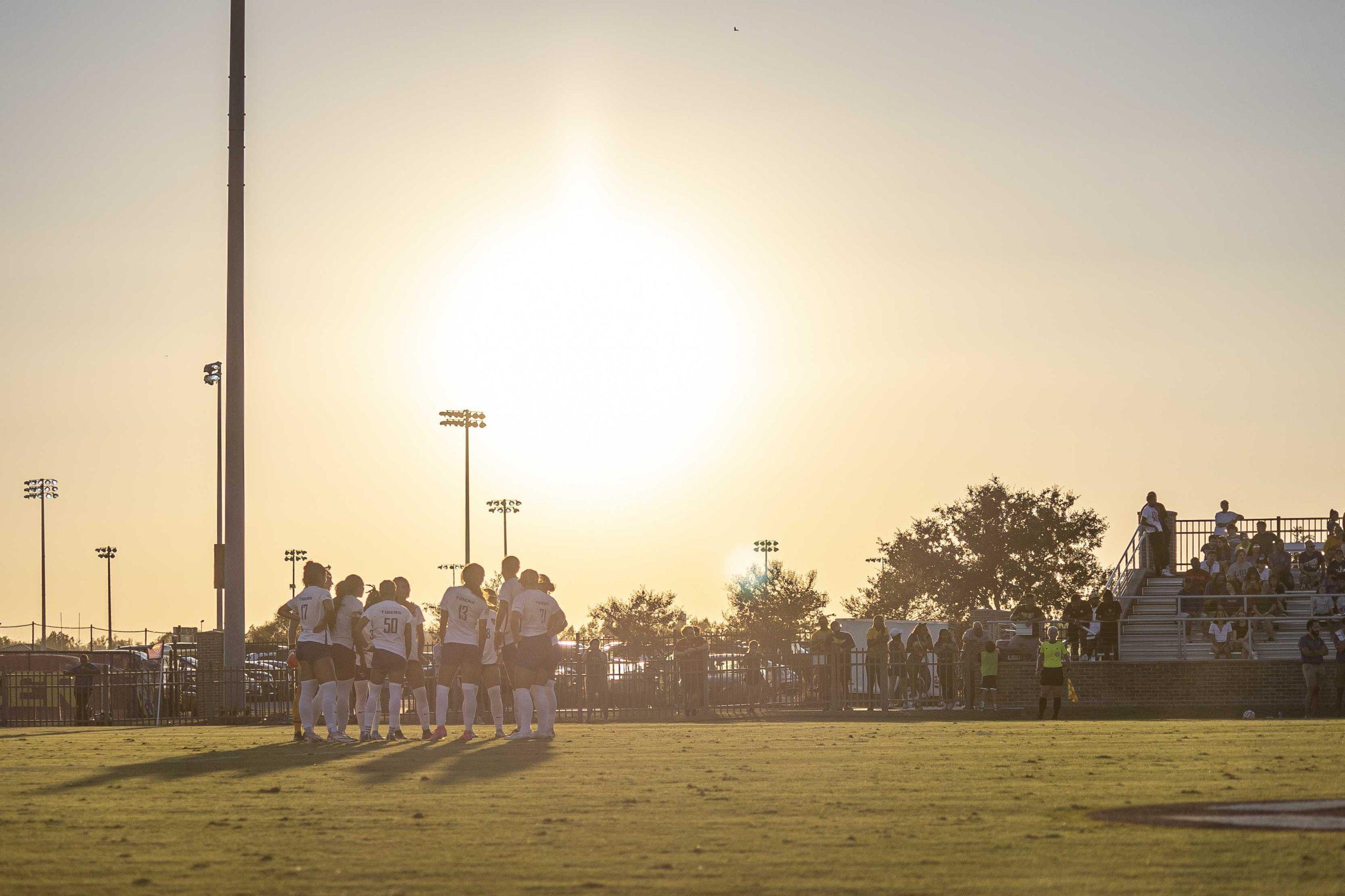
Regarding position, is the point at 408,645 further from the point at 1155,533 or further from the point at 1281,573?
the point at 1155,533

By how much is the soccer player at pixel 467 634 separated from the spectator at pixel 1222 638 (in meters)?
19.7

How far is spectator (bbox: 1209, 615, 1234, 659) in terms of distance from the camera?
34.2 metres

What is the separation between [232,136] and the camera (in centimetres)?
2836

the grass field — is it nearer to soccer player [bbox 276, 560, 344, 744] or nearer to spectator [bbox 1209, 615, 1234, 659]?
soccer player [bbox 276, 560, 344, 744]

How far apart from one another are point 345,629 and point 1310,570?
24.2 meters

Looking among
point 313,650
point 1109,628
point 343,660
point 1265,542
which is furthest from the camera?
point 1265,542

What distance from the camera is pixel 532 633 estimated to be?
1841cm

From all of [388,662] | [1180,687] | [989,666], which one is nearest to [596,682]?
[989,666]

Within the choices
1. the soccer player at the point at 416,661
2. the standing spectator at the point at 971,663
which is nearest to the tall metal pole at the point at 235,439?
the soccer player at the point at 416,661

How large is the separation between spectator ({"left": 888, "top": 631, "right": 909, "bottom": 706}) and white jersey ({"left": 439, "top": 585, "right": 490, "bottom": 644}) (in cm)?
1566

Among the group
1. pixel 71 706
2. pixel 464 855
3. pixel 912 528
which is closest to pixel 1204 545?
pixel 71 706

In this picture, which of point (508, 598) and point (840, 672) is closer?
point (508, 598)

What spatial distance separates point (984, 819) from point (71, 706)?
2486cm

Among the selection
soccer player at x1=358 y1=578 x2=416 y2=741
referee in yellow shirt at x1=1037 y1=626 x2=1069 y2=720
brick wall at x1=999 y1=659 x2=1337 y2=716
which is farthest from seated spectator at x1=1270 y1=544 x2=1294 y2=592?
soccer player at x1=358 y1=578 x2=416 y2=741
